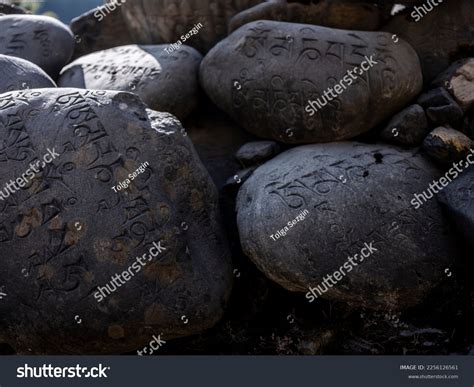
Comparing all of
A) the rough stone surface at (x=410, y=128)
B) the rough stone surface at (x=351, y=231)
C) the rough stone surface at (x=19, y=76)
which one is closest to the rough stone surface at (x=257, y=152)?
the rough stone surface at (x=351, y=231)

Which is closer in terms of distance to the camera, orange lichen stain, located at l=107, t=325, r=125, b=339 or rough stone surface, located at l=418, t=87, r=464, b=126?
orange lichen stain, located at l=107, t=325, r=125, b=339

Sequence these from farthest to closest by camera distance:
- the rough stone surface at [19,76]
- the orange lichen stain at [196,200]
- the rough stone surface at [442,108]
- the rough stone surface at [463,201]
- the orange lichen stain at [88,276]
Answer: the rough stone surface at [19,76] → the rough stone surface at [442,108] → the orange lichen stain at [196,200] → the rough stone surface at [463,201] → the orange lichen stain at [88,276]

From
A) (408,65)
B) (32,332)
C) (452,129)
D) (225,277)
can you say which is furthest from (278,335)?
(408,65)

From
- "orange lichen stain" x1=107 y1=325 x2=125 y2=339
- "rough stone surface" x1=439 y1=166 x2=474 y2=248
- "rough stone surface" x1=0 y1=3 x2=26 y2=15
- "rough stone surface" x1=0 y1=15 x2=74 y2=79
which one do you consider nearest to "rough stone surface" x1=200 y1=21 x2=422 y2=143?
Answer: "rough stone surface" x1=439 y1=166 x2=474 y2=248

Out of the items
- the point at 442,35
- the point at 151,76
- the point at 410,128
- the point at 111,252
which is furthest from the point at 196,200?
the point at 442,35

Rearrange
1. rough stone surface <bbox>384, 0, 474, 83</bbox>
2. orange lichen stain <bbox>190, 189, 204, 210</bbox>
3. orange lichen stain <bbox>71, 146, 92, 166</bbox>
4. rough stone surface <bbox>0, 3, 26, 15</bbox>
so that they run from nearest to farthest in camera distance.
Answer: orange lichen stain <bbox>71, 146, 92, 166</bbox> < orange lichen stain <bbox>190, 189, 204, 210</bbox> < rough stone surface <bbox>384, 0, 474, 83</bbox> < rough stone surface <bbox>0, 3, 26, 15</bbox>

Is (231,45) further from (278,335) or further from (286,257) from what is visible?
(278,335)

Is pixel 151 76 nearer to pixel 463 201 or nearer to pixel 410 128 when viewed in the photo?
pixel 410 128

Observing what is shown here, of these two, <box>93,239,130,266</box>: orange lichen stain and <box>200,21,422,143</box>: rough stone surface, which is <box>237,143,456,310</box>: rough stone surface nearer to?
<box>200,21,422,143</box>: rough stone surface

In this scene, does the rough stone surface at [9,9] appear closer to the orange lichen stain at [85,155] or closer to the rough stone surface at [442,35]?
the orange lichen stain at [85,155]

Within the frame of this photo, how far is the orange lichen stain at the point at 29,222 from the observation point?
301 cm

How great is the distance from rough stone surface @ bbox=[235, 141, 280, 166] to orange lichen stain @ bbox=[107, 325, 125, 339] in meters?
1.30

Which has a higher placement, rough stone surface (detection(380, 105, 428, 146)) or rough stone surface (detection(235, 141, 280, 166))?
rough stone surface (detection(380, 105, 428, 146))

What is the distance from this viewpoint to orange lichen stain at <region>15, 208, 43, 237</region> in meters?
3.01
